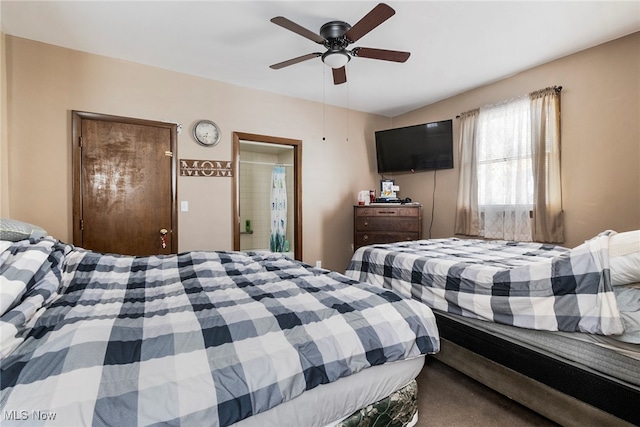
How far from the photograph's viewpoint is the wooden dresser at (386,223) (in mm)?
3895

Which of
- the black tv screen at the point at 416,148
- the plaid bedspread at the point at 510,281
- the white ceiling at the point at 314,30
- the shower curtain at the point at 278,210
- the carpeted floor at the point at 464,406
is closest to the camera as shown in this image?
the plaid bedspread at the point at 510,281

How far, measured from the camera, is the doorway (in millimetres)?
4094

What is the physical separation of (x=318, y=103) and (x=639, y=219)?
362 cm

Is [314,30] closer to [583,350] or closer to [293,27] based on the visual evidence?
[293,27]

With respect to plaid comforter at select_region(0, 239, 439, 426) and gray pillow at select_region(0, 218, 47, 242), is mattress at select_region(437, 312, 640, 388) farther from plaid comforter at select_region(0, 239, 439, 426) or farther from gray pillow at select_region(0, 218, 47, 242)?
gray pillow at select_region(0, 218, 47, 242)

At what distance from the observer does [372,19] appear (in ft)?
6.39

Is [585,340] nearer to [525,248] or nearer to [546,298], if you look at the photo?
[546,298]

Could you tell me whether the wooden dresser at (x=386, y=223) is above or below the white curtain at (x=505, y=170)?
below

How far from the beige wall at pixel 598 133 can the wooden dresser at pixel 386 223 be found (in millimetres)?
1543

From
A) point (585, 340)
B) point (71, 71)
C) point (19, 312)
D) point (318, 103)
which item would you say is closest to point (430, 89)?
point (318, 103)

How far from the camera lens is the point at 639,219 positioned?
2.54m

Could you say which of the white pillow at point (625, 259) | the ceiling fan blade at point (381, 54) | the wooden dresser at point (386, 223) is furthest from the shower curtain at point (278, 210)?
the white pillow at point (625, 259)

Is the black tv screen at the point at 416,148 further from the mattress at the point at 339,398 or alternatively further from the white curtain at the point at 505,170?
the mattress at the point at 339,398

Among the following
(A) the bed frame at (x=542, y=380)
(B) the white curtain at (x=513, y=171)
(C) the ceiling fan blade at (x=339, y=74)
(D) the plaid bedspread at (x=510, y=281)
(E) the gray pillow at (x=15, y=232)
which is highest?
(C) the ceiling fan blade at (x=339, y=74)
